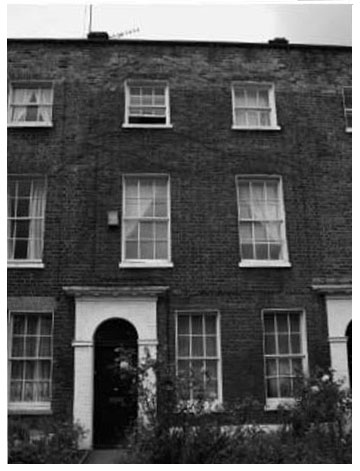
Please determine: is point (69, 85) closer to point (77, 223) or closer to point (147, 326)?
point (77, 223)

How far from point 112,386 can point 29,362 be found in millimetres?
1983

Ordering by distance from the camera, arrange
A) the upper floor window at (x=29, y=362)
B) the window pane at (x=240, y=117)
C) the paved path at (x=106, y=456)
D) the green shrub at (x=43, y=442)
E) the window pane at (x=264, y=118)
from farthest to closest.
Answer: the window pane at (x=264, y=118)
the window pane at (x=240, y=117)
the upper floor window at (x=29, y=362)
the paved path at (x=106, y=456)
the green shrub at (x=43, y=442)

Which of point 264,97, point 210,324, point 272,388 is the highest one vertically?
point 264,97

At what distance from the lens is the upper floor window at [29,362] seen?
13.6 m

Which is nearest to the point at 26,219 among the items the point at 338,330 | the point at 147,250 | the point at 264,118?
the point at 147,250

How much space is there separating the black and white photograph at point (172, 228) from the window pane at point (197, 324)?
0.05 meters

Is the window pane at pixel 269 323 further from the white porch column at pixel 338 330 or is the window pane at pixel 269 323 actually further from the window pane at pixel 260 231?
the window pane at pixel 260 231

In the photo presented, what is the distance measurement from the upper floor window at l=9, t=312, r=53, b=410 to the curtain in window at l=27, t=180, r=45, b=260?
154cm

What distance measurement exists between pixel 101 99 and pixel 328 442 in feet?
32.2

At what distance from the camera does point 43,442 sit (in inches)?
459

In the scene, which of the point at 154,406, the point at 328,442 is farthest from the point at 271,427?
the point at 154,406

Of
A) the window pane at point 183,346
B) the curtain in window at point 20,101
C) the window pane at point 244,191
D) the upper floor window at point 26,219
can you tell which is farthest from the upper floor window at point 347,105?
the curtain in window at point 20,101

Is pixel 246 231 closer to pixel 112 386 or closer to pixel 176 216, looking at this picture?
pixel 176 216
